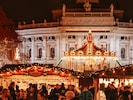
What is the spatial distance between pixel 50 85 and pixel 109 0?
6037 cm

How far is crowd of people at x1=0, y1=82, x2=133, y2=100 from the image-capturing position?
30.0m

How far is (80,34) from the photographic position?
281 feet

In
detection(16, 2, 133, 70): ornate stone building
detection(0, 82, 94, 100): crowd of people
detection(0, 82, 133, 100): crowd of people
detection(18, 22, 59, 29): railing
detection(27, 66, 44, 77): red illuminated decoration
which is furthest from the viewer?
detection(18, 22, 59, 29): railing

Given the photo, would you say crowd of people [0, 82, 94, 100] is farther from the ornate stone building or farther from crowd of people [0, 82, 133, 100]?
the ornate stone building

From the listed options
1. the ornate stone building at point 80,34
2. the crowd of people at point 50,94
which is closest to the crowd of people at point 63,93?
the crowd of people at point 50,94

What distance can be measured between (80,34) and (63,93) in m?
54.8

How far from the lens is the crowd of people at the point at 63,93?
3002 centimetres

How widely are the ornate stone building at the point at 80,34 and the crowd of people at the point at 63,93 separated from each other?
4869cm

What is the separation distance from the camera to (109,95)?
3378 centimetres

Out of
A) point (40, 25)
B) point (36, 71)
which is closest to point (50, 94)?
point (36, 71)

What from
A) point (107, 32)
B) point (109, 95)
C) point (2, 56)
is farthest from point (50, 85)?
point (107, 32)

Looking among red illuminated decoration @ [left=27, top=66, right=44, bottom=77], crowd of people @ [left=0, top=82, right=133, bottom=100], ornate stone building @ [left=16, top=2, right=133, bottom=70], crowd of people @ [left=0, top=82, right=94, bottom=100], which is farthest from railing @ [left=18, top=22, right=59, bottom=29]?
crowd of people @ [left=0, top=82, right=94, bottom=100]

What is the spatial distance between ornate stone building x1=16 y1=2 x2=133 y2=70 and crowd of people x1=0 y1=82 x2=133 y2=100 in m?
48.7

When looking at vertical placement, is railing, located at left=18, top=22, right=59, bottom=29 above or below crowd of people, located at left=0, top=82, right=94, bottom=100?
above
